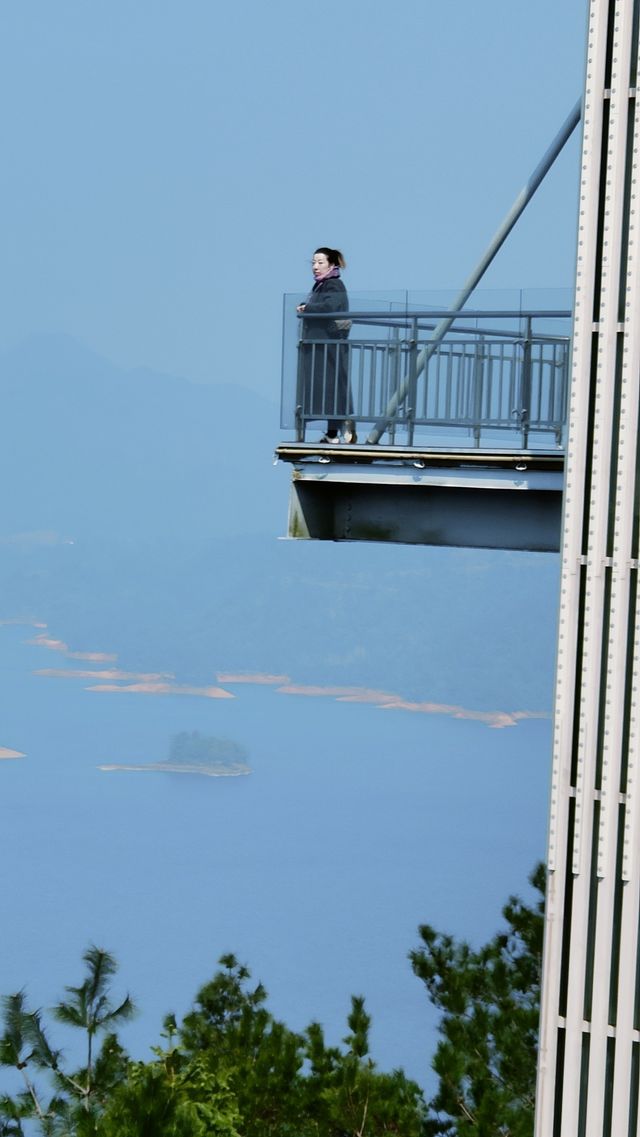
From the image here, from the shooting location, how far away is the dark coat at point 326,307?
47.8 feet

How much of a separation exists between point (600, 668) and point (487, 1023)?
976 centimetres

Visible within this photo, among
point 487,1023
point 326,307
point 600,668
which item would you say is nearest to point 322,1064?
point 487,1023

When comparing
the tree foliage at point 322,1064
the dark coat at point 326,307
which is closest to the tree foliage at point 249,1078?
the tree foliage at point 322,1064

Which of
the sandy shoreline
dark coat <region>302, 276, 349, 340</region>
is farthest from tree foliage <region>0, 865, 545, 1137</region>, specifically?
the sandy shoreline

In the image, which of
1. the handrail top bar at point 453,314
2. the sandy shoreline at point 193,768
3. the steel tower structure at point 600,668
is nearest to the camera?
the steel tower structure at point 600,668

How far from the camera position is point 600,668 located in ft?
29.5

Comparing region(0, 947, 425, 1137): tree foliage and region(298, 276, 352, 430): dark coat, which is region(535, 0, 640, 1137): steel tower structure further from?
region(298, 276, 352, 430): dark coat

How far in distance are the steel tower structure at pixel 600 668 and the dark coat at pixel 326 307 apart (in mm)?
5606

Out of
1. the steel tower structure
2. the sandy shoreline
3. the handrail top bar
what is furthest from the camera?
the sandy shoreline

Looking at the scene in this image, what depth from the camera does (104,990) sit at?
50.2 feet

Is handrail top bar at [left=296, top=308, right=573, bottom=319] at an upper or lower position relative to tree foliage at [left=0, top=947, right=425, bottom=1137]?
upper

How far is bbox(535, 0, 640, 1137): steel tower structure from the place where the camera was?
29.2ft

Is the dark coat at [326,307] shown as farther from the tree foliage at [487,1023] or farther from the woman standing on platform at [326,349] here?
the tree foliage at [487,1023]

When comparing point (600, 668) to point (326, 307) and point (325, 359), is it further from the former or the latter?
point (326, 307)
